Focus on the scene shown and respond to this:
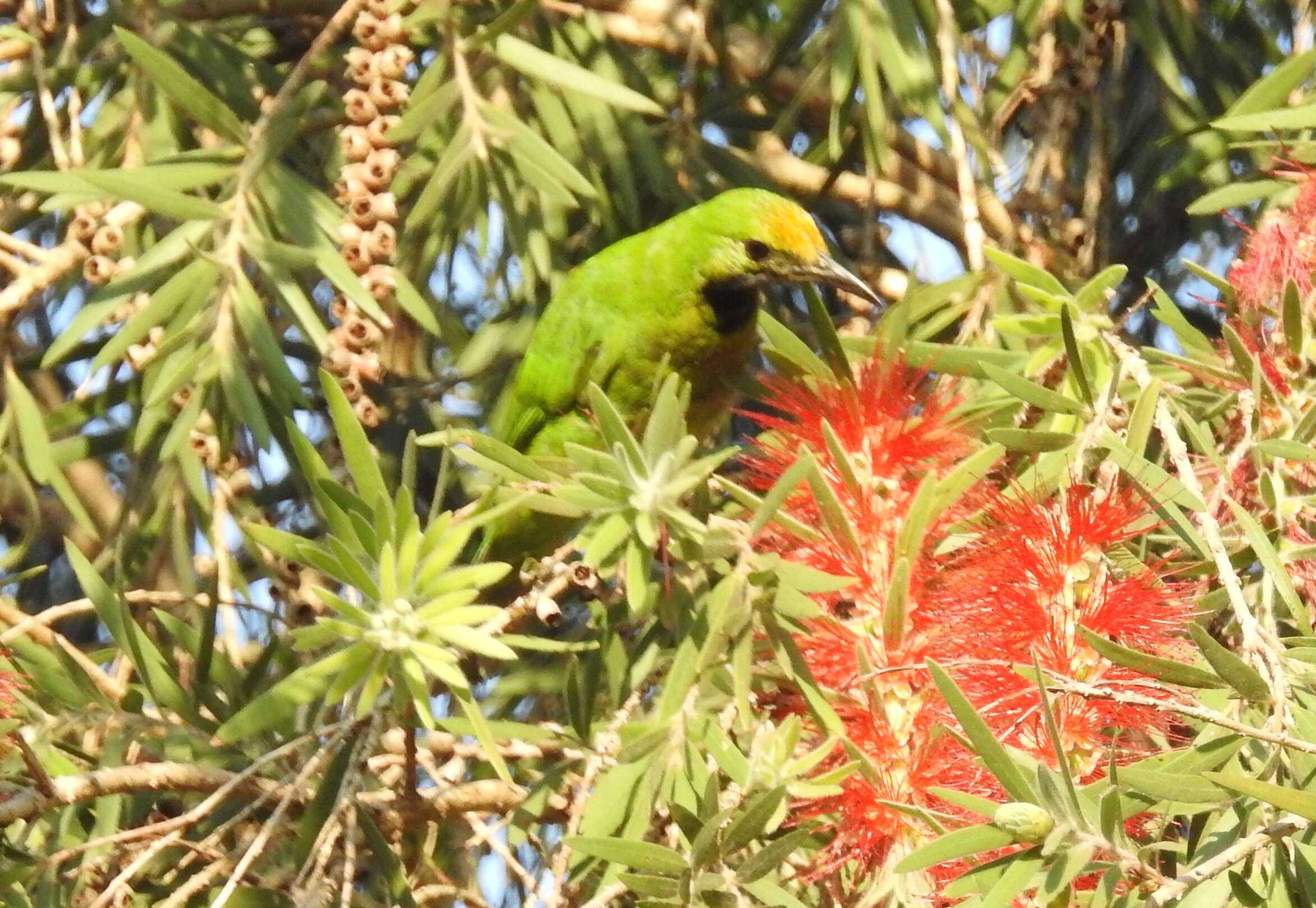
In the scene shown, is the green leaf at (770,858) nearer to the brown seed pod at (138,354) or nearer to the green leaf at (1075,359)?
the green leaf at (1075,359)

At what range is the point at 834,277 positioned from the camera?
84.4 inches

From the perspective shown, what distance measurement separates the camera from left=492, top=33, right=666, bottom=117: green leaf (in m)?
1.74

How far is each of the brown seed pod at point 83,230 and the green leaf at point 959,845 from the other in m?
1.31

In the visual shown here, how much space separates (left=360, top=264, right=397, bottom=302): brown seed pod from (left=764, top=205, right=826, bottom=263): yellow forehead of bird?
2.43ft

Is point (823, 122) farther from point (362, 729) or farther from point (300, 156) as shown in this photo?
point (362, 729)

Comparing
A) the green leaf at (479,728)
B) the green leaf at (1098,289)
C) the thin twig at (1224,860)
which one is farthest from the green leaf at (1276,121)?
the green leaf at (479,728)

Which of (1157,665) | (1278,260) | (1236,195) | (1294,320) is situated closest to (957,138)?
(1236,195)

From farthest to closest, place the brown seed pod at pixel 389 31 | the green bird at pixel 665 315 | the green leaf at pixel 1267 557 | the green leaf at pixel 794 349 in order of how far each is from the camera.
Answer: the green bird at pixel 665 315
the brown seed pod at pixel 389 31
the green leaf at pixel 794 349
the green leaf at pixel 1267 557

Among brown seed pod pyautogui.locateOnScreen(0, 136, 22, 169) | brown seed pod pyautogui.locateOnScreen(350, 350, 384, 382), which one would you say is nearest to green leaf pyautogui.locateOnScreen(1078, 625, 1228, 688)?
brown seed pod pyautogui.locateOnScreen(350, 350, 384, 382)

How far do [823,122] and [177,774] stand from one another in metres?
1.46

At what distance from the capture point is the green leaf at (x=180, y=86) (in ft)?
5.32

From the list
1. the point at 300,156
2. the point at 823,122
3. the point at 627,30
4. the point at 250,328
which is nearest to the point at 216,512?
the point at 250,328

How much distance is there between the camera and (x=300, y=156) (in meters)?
2.29

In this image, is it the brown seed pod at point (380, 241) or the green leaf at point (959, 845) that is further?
the brown seed pod at point (380, 241)
